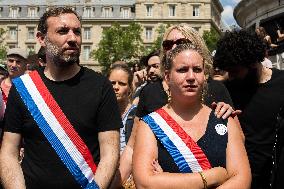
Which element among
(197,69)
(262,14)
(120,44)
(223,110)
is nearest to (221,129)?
(223,110)

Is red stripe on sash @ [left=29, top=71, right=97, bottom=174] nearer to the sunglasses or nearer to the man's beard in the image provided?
the man's beard

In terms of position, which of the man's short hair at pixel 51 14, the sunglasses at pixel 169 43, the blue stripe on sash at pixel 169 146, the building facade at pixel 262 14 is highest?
the building facade at pixel 262 14

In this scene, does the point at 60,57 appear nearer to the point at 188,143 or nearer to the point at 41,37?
the point at 41,37

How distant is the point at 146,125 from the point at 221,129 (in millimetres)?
451

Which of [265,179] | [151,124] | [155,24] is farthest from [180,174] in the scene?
[155,24]

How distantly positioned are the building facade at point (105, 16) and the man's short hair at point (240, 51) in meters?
84.3

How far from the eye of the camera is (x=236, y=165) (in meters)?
3.27

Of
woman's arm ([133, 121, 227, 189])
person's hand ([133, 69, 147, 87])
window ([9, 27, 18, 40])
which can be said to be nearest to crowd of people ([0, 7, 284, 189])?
woman's arm ([133, 121, 227, 189])

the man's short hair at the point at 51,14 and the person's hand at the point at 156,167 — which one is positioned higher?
the man's short hair at the point at 51,14

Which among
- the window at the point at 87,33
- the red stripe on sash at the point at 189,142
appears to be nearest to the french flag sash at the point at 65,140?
the red stripe on sash at the point at 189,142

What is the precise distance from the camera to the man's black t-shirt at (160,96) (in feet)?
12.6

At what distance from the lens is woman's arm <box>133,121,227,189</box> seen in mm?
3162

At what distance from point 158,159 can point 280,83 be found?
4.87 ft

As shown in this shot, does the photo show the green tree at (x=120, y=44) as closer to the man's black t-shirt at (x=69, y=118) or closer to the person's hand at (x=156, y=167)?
the man's black t-shirt at (x=69, y=118)
